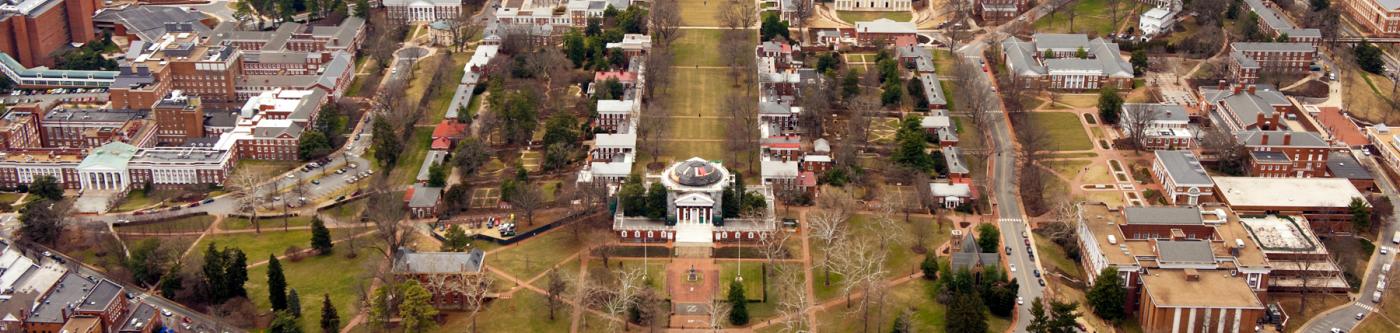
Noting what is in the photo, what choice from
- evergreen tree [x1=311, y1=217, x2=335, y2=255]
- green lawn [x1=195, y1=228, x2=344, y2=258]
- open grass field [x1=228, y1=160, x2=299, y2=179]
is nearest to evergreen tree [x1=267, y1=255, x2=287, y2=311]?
evergreen tree [x1=311, y1=217, x2=335, y2=255]

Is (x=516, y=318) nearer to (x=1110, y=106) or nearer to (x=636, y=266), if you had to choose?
(x=636, y=266)

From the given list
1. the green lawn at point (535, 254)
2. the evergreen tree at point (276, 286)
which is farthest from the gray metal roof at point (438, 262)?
the evergreen tree at point (276, 286)

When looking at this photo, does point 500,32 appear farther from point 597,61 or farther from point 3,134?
point 3,134

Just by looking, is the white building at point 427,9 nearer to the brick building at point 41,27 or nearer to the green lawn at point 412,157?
the brick building at point 41,27

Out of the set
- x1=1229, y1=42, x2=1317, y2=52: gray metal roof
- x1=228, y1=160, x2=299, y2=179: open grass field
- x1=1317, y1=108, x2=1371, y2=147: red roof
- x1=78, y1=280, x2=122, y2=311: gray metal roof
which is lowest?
x1=228, y1=160, x2=299, y2=179: open grass field

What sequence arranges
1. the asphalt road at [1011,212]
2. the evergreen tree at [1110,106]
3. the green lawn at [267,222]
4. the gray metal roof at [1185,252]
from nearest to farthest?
the gray metal roof at [1185,252] → the asphalt road at [1011,212] → the green lawn at [267,222] → the evergreen tree at [1110,106]

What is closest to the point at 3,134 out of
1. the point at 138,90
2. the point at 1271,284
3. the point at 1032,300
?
the point at 138,90

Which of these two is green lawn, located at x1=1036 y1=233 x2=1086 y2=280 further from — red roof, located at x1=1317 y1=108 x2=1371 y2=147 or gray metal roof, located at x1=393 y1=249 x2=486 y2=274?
gray metal roof, located at x1=393 y1=249 x2=486 y2=274
